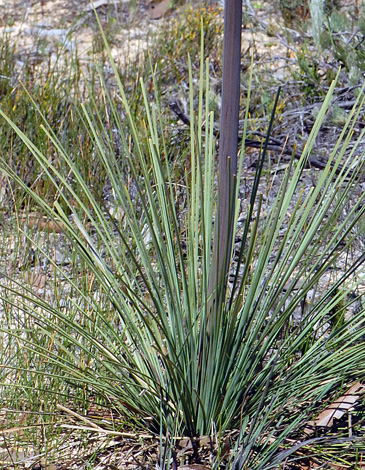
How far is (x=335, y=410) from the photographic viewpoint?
4.45 feet

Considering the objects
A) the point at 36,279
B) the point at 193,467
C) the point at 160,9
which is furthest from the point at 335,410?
the point at 160,9

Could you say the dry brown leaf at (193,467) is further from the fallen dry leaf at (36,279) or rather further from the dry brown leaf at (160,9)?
the dry brown leaf at (160,9)

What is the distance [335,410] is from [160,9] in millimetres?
4258

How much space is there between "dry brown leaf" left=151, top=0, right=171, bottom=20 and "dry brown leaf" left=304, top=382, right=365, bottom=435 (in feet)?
13.3

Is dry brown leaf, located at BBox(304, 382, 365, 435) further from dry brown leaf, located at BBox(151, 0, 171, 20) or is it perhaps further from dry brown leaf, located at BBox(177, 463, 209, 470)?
dry brown leaf, located at BBox(151, 0, 171, 20)

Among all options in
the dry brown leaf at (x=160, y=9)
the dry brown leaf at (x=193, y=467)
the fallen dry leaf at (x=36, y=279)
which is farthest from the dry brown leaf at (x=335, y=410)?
the dry brown leaf at (x=160, y=9)

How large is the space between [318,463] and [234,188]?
0.62 m

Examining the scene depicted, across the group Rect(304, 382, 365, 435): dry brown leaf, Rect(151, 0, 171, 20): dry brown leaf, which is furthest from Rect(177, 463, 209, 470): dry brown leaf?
Rect(151, 0, 171, 20): dry brown leaf

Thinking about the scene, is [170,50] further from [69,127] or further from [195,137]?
[195,137]

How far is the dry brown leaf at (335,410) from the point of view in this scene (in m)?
1.33

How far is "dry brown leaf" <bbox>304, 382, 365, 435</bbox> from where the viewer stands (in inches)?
52.3

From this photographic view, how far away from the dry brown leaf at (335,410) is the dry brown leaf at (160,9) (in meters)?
4.06

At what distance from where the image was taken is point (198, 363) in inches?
52.5

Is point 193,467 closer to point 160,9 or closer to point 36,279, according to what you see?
point 36,279
